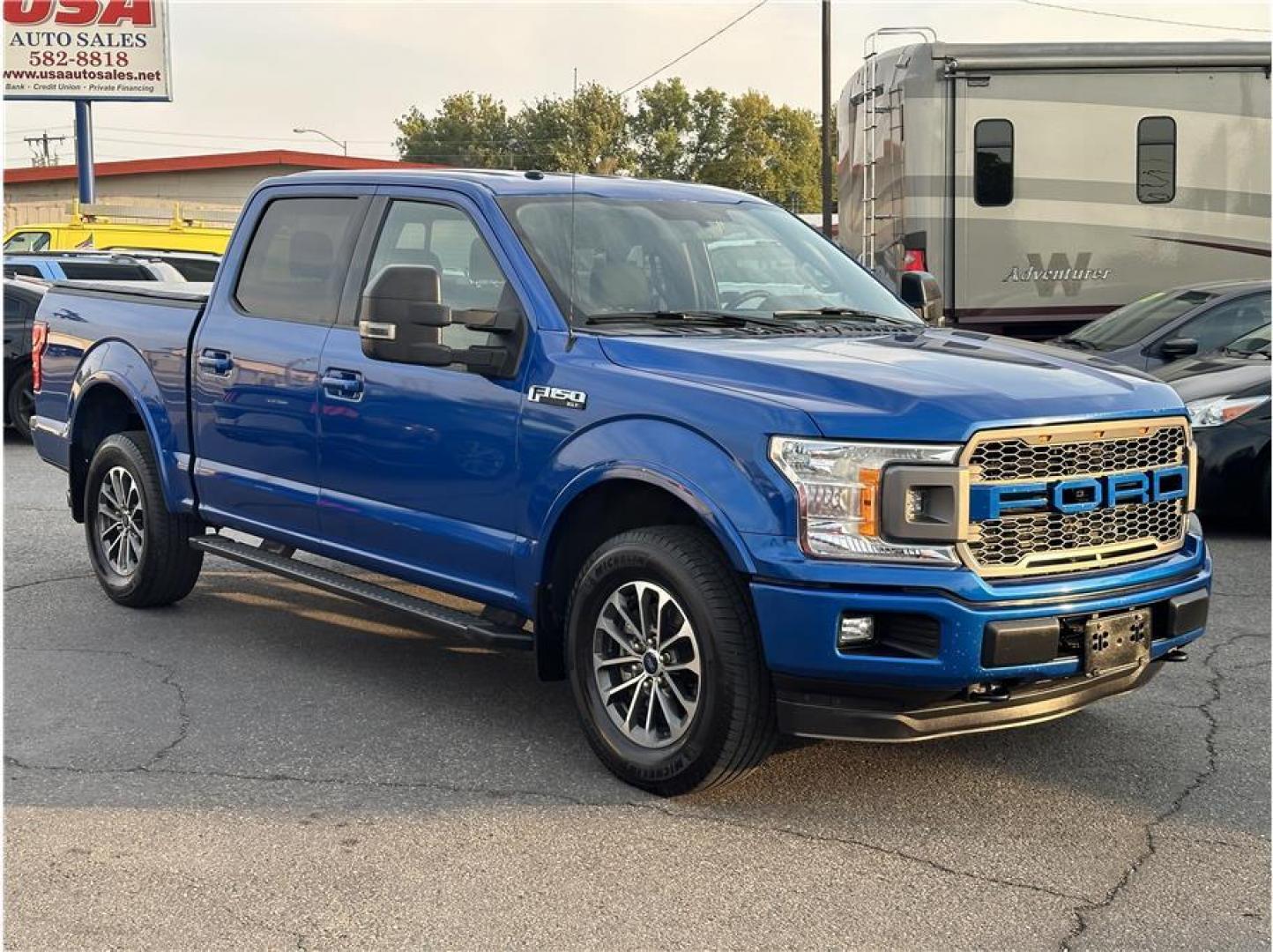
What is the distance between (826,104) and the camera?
1100 inches

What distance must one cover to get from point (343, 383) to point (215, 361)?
3.34 feet

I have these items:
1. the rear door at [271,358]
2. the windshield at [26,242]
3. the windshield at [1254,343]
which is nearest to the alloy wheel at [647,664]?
the rear door at [271,358]

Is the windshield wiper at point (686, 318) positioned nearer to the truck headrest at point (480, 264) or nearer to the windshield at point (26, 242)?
the truck headrest at point (480, 264)

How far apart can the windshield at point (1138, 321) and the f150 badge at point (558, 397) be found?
6499mm

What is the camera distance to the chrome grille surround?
4.38 meters

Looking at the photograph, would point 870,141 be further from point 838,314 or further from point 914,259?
point 838,314

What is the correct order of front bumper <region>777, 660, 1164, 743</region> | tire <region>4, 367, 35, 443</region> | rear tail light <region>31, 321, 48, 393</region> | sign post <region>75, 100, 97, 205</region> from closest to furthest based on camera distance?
front bumper <region>777, 660, 1164, 743</region>, rear tail light <region>31, 321, 48, 393</region>, tire <region>4, 367, 35, 443</region>, sign post <region>75, 100, 97, 205</region>

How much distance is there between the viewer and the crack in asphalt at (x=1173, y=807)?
3.95 m

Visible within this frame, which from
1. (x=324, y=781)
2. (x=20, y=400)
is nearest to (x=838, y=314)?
(x=324, y=781)

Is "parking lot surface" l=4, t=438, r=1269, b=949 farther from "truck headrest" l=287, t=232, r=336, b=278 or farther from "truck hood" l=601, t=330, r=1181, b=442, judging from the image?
"truck headrest" l=287, t=232, r=336, b=278

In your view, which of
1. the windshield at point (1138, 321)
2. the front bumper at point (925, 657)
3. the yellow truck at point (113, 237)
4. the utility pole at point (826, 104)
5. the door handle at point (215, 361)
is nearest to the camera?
the front bumper at point (925, 657)

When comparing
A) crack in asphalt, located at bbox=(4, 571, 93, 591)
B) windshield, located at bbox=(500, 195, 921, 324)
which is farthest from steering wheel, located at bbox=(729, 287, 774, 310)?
crack in asphalt, located at bbox=(4, 571, 93, 591)

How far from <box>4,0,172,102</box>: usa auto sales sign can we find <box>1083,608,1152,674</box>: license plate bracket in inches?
1442

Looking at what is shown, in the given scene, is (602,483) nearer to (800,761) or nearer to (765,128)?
(800,761)
